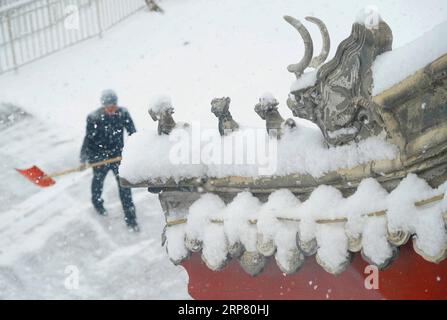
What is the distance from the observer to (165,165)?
4012mm

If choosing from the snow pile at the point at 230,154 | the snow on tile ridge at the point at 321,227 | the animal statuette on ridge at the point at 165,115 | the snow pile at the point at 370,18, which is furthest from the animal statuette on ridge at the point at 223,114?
the snow pile at the point at 370,18

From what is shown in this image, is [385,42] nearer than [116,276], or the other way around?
[385,42]

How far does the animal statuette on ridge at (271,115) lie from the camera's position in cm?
372

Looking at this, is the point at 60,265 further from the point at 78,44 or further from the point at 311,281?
the point at 78,44

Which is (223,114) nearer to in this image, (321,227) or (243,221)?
(243,221)

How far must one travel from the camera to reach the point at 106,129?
940 centimetres

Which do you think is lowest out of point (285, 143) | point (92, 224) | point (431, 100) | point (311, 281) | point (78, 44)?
point (78, 44)

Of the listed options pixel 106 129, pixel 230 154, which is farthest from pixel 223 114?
pixel 106 129

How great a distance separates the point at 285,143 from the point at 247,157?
254 millimetres

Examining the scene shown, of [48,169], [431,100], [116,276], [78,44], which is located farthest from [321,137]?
[78,44]

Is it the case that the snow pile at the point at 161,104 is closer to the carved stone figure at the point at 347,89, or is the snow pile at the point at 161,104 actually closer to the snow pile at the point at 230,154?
the snow pile at the point at 230,154

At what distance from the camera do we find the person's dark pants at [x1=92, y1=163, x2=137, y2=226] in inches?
380

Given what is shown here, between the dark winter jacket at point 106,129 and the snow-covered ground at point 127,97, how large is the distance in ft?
3.86

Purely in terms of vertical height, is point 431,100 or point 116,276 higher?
point 431,100
